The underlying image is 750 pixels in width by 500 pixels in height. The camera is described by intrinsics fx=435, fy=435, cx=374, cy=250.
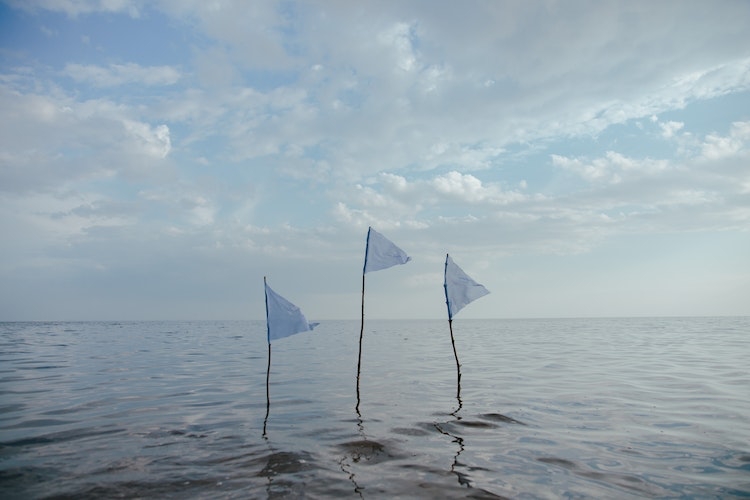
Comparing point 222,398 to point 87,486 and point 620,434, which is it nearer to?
point 87,486

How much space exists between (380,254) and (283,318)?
4219 millimetres

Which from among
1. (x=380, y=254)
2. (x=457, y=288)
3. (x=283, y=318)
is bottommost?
(x=283, y=318)

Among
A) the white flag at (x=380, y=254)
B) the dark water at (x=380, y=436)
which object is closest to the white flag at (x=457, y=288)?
the white flag at (x=380, y=254)

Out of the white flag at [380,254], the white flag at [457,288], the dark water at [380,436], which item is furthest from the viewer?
the white flag at [457,288]

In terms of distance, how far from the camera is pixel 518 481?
8.49 metres

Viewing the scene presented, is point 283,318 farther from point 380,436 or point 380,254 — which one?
point 380,436

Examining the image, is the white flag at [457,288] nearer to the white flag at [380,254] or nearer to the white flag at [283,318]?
the white flag at [380,254]

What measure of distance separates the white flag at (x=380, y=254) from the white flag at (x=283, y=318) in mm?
3218

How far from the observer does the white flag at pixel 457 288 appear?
1650 cm

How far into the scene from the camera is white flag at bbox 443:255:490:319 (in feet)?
54.1

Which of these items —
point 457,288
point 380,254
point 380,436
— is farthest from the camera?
point 457,288

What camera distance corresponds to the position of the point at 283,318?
44.8 ft

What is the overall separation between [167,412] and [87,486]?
6.73 metres

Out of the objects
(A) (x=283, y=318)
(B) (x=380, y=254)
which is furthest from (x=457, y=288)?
(A) (x=283, y=318)
